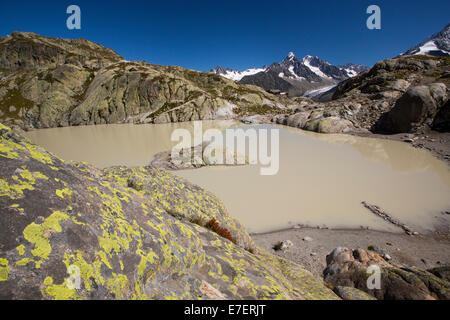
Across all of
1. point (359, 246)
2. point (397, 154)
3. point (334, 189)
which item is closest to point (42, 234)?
point (359, 246)

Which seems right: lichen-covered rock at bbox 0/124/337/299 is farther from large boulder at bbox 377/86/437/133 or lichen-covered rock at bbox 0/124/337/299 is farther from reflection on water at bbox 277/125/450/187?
large boulder at bbox 377/86/437/133

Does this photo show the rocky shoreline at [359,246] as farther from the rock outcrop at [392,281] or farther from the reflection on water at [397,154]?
the reflection on water at [397,154]

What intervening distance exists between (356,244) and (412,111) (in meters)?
48.4

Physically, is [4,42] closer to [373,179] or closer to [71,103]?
[71,103]

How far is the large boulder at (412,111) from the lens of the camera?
41.6 metres

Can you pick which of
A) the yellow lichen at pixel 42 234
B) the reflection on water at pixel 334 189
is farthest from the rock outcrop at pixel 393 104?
the yellow lichen at pixel 42 234

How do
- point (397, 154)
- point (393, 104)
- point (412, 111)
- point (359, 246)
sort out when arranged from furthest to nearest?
point (393, 104) < point (412, 111) < point (397, 154) < point (359, 246)

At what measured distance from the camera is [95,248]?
343cm

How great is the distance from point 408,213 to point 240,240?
1510cm

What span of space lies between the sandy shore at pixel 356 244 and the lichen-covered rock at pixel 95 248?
496 centimetres

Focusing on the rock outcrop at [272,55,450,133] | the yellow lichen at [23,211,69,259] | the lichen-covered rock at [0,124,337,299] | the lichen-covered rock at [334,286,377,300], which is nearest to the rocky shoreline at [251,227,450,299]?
the lichen-covered rock at [334,286,377,300]

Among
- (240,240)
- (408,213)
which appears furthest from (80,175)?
(408,213)

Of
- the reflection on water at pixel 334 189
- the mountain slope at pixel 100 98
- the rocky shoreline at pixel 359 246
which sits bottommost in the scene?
the rocky shoreline at pixel 359 246

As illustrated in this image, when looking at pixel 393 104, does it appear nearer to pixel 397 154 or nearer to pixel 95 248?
pixel 397 154
